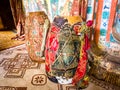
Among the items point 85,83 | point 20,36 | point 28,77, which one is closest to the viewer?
point 85,83

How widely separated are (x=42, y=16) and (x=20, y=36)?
133 centimetres

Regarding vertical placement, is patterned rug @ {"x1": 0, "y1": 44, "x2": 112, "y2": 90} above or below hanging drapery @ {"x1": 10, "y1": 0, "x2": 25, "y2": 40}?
below

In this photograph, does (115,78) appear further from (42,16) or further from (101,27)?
(42,16)

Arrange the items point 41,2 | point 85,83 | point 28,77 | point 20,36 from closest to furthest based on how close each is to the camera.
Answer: point 85,83
point 28,77
point 41,2
point 20,36

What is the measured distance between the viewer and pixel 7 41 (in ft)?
9.18

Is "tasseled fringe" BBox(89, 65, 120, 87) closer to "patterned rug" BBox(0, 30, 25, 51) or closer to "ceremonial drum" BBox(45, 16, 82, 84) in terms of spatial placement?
"ceremonial drum" BBox(45, 16, 82, 84)

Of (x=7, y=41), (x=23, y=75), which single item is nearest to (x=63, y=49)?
(x=23, y=75)

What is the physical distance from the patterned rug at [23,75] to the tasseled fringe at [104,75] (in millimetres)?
73

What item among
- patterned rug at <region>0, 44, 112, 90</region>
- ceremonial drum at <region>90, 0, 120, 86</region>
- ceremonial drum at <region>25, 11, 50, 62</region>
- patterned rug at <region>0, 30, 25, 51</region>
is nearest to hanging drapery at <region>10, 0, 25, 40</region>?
patterned rug at <region>0, 30, 25, 51</region>

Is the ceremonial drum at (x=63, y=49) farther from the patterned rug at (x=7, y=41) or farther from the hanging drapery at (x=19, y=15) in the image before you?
the hanging drapery at (x=19, y=15)

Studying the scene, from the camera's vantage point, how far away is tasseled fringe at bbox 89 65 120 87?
1.52 metres

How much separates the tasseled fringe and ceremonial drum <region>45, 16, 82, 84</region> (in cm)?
Answer: 40

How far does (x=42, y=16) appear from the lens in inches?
69.7

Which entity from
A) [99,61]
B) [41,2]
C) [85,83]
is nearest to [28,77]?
[85,83]
